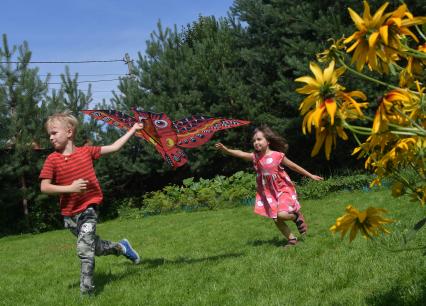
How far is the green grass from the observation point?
3.63 m

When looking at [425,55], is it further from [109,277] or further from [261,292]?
[109,277]

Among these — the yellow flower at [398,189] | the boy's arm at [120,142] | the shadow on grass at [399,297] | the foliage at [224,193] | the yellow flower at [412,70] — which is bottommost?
the foliage at [224,193]

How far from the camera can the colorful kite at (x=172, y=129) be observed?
5.13 m

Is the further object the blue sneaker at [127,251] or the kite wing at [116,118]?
the blue sneaker at [127,251]

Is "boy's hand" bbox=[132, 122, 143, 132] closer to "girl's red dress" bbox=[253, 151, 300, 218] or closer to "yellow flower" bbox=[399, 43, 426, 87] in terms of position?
"girl's red dress" bbox=[253, 151, 300, 218]

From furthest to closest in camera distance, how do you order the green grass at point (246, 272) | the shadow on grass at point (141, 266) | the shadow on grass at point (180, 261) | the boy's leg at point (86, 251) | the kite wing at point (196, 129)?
the shadow on grass at point (180, 261), the kite wing at point (196, 129), the shadow on grass at point (141, 266), the boy's leg at point (86, 251), the green grass at point (246, 272)

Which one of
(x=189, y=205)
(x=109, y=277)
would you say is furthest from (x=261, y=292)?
(x=189, y=205)

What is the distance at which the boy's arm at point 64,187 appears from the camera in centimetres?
A: 413

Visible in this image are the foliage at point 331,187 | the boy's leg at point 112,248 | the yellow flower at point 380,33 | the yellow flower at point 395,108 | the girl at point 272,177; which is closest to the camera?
the yellow flower at point 380,33

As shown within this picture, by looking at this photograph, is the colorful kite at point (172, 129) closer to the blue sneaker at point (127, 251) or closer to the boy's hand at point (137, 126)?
the boy's hand at point (137, 126)

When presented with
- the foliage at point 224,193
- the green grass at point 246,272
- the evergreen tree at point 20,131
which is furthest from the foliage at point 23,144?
the green grass at point 246,272

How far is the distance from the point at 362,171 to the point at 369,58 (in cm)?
1322

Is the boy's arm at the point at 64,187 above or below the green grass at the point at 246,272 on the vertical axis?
above

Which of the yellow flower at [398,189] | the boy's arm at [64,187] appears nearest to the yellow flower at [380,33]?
the yellow flower at [398,189]
